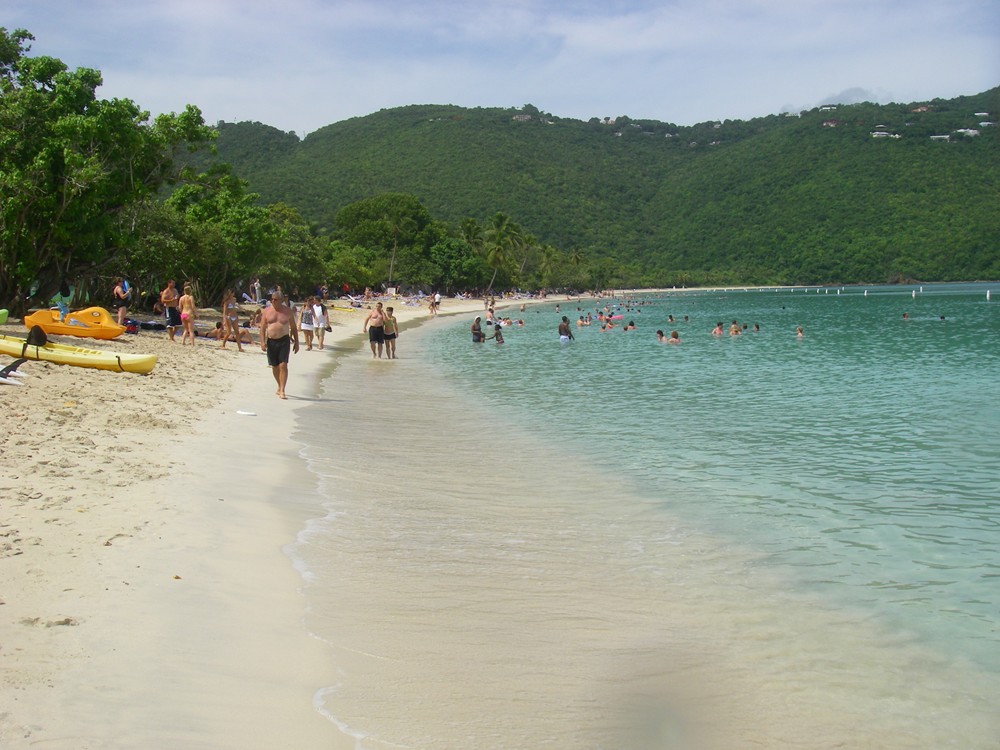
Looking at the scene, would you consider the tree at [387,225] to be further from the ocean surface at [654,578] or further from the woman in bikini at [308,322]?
the ocean surface at [654,578]

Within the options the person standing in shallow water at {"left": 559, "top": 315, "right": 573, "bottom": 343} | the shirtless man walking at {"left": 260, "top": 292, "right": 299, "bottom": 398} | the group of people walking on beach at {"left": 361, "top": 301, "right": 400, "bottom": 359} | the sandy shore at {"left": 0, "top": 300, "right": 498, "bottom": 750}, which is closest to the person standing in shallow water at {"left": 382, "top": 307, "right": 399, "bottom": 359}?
the group of people walking on beach at {"left": 361, "top": 301, "right": 400, "bottom": 359}

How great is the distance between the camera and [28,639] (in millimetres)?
4004

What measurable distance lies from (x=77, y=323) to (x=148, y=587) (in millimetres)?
14202

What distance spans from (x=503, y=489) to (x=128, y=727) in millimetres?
5641

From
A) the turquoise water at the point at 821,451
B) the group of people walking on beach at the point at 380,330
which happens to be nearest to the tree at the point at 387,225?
the group of people walking on beach at the point at 380,330

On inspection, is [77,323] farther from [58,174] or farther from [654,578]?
[654,578]

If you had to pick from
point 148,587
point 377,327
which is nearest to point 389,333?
point 377,327

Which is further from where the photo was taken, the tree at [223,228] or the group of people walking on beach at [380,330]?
the tree at [223,228]

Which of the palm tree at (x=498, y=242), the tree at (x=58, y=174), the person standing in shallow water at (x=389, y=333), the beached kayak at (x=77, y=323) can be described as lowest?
the person standing in shallow water at (x=389, y=333)

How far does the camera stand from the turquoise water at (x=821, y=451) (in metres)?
6.27

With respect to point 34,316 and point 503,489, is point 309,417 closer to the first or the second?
point 503,489

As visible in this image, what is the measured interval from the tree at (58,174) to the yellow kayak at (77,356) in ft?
19.0

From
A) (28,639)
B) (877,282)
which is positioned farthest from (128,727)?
(877,282)

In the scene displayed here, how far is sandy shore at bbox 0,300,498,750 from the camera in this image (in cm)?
360
